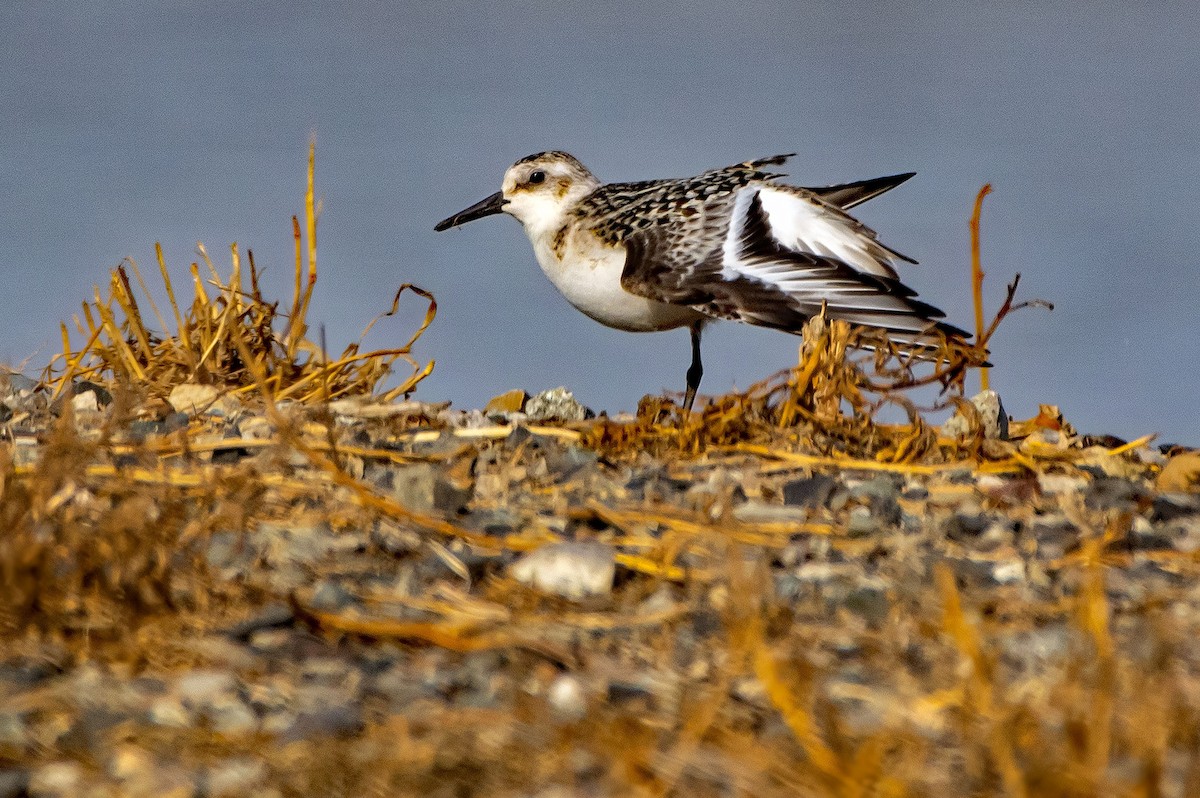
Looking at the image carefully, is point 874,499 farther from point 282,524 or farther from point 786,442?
point 282,524

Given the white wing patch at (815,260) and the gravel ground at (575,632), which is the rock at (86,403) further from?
the white wing patch at (815,260)

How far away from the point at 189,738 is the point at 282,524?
1.13 m

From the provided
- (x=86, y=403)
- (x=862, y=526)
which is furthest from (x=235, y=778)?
(x=86, y=403)

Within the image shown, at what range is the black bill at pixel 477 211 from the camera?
8.50 m

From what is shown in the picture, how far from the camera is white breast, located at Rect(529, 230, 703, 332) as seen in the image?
679cm

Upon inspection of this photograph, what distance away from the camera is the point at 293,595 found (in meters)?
2.54

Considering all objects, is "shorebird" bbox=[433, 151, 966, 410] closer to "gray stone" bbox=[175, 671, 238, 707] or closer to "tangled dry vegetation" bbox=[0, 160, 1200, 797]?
"tangled dry vegetation" bbox=[0, 160, 1200, 797]

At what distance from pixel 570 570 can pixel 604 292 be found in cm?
417

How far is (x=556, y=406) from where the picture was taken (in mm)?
5902

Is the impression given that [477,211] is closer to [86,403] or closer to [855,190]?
[855,190]

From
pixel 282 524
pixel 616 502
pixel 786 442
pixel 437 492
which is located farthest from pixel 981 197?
pixel 282 524

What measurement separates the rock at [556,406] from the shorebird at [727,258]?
0.69 metres

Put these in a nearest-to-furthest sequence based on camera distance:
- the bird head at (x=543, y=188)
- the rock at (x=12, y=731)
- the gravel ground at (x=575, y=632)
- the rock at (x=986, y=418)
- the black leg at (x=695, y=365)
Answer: the gravel ground at (x=575, y=632) → the rock at (x=12, y=731) → the rock at (x=986, y=418) → the black leg at (x=695, y=365) → the bird head at (x=543, y=188)

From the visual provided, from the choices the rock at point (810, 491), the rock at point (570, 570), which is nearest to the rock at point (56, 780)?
the rock at point (570, 570)
